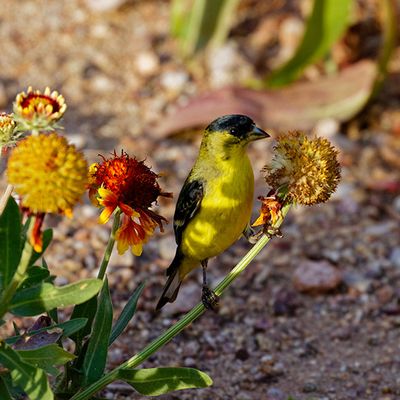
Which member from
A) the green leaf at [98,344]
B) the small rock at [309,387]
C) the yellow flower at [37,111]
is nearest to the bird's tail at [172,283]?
the small rock at [309,387]

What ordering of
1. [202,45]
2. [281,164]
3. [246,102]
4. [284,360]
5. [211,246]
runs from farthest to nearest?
[202,45] < [246,102] < [284,360] < [211,246] < [281,164]

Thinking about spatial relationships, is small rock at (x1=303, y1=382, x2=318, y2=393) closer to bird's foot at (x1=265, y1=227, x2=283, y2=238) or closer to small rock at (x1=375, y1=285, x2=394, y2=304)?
small rock at (x1=375, y1=285, x2=394, y2=304)

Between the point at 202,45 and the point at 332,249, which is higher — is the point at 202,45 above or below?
above

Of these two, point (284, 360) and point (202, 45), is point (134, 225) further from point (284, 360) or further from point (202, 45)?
point (202, 45)

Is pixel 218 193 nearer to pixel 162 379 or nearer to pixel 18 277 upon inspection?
pixel 162 379

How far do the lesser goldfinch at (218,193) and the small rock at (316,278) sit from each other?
36.0 inches

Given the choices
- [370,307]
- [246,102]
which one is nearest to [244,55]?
[246,102]

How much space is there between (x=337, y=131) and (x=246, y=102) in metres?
0.50

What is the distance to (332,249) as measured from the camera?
3885 millimetres

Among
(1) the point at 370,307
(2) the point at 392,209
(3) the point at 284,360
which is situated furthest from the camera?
(2) the point at 392,209

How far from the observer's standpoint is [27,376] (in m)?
1.88

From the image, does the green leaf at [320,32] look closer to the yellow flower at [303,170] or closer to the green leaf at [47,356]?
the yellow flower at [303,170]

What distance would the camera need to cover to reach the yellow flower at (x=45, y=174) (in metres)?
1.68

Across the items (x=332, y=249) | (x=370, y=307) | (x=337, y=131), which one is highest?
(x=337, y=131)
